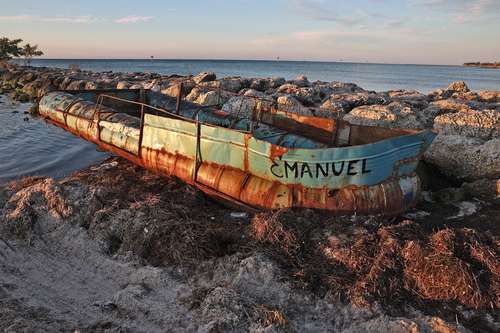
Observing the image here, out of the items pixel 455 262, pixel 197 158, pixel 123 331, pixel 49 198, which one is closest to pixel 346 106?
pixel 197 158

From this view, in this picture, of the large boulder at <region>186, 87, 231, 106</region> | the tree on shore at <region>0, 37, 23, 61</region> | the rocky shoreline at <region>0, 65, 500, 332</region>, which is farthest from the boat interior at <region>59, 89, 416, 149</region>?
the tree on shore at <region>0, 37, 23, 61</region>

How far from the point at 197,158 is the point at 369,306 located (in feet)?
17.1

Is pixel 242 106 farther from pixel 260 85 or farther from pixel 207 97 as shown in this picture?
pixel 260 85

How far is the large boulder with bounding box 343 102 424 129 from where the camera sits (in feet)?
39.1

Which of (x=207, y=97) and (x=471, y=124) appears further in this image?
(x=207, y=97)

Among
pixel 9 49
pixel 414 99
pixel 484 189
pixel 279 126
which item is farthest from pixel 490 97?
pixel 9 49

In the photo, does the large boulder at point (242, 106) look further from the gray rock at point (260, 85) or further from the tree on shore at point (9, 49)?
the tree on shore at point (9, 49)

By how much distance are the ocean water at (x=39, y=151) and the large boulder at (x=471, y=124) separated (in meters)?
11.7

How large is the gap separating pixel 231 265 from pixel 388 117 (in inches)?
332

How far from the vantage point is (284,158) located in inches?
295

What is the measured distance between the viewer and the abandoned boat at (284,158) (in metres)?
7.28

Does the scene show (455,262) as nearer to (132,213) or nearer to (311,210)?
(311,210)

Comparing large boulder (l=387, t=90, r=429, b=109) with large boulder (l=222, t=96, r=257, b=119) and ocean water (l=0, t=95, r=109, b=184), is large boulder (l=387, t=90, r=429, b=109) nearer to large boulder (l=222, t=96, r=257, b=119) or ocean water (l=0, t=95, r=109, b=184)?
large boulder (l=222, t=96, r=257, b=119)

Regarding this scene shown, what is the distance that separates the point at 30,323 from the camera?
181 inches
